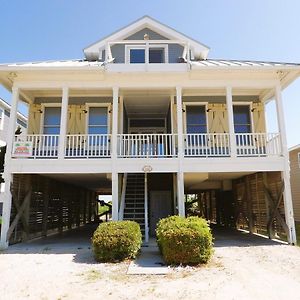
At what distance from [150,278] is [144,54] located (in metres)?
10.5

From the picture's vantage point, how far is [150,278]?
671 centimetres

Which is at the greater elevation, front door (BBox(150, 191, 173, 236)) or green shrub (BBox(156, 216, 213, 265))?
front door (BBox(150, 191, 173, 236))

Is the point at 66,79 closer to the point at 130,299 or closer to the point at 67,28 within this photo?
the point at 67,28

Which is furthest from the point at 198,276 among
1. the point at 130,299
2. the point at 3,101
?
the point at 3,101

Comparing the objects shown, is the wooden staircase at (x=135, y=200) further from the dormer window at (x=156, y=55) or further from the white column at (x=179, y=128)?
the dormer window at (x=156, y=55)

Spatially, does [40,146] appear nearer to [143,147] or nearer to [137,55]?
[143,147]

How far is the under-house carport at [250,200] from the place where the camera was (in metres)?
12.1

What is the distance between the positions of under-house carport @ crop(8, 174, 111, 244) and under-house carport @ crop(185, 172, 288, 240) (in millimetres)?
6334

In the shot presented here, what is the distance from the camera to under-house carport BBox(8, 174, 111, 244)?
11805 mm

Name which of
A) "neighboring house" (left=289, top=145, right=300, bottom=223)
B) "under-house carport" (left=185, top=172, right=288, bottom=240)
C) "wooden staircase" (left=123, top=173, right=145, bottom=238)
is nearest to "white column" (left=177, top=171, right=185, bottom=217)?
"under-house carport" (left=185, top=172, right=288, bottom=240)

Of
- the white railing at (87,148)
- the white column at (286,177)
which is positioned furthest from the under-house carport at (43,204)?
the white column at (286,177)

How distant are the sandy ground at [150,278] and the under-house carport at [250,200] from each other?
263 centimetres

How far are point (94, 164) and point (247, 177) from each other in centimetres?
753

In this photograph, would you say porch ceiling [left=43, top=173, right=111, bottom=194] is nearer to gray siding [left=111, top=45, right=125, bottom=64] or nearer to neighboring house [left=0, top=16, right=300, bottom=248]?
neighboring house [left=0, top=16, right=300, bottom=248]
